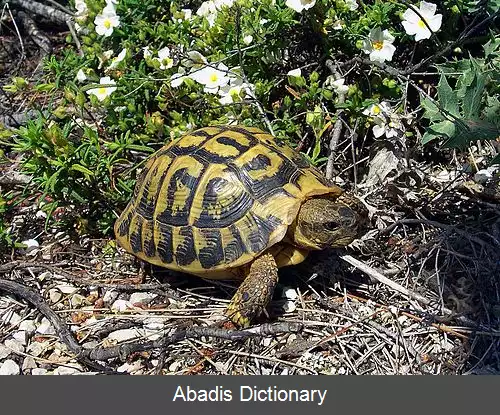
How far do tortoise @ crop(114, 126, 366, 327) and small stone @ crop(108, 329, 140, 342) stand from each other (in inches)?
13.2

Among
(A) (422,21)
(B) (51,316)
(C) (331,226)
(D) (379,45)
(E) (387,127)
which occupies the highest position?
(A) (422,21)

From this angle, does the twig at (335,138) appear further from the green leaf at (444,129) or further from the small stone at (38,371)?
the small stone at (38,371)

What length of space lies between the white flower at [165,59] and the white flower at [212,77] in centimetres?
17

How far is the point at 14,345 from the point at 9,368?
5.7 inches

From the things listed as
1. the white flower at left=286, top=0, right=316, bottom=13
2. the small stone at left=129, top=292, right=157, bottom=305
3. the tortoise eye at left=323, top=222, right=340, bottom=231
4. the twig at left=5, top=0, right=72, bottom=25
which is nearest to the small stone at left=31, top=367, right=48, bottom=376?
the small stone at left=129, top=292, right=157, bottom=305

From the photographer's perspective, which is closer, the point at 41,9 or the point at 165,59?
the point at 165,59

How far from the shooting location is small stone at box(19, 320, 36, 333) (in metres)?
3.02

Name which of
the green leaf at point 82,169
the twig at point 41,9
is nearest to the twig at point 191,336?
the green leaf at point 82,169

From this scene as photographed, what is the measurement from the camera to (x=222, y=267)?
2848 millimetres

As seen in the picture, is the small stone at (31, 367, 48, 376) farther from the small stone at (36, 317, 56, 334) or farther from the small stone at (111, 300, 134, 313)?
the small stone at (111, 300, 134, 313)

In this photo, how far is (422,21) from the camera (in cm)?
331

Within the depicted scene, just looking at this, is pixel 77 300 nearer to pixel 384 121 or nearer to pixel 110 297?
pixel 110 297

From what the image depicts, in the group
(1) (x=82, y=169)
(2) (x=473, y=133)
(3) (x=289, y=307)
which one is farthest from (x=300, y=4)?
(3) (x=289, y=307)

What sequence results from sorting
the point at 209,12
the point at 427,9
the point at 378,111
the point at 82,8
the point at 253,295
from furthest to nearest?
the point at 82,8
the point at 209,12
the point at 378,111
the point at 427,9
the point at 253,295
